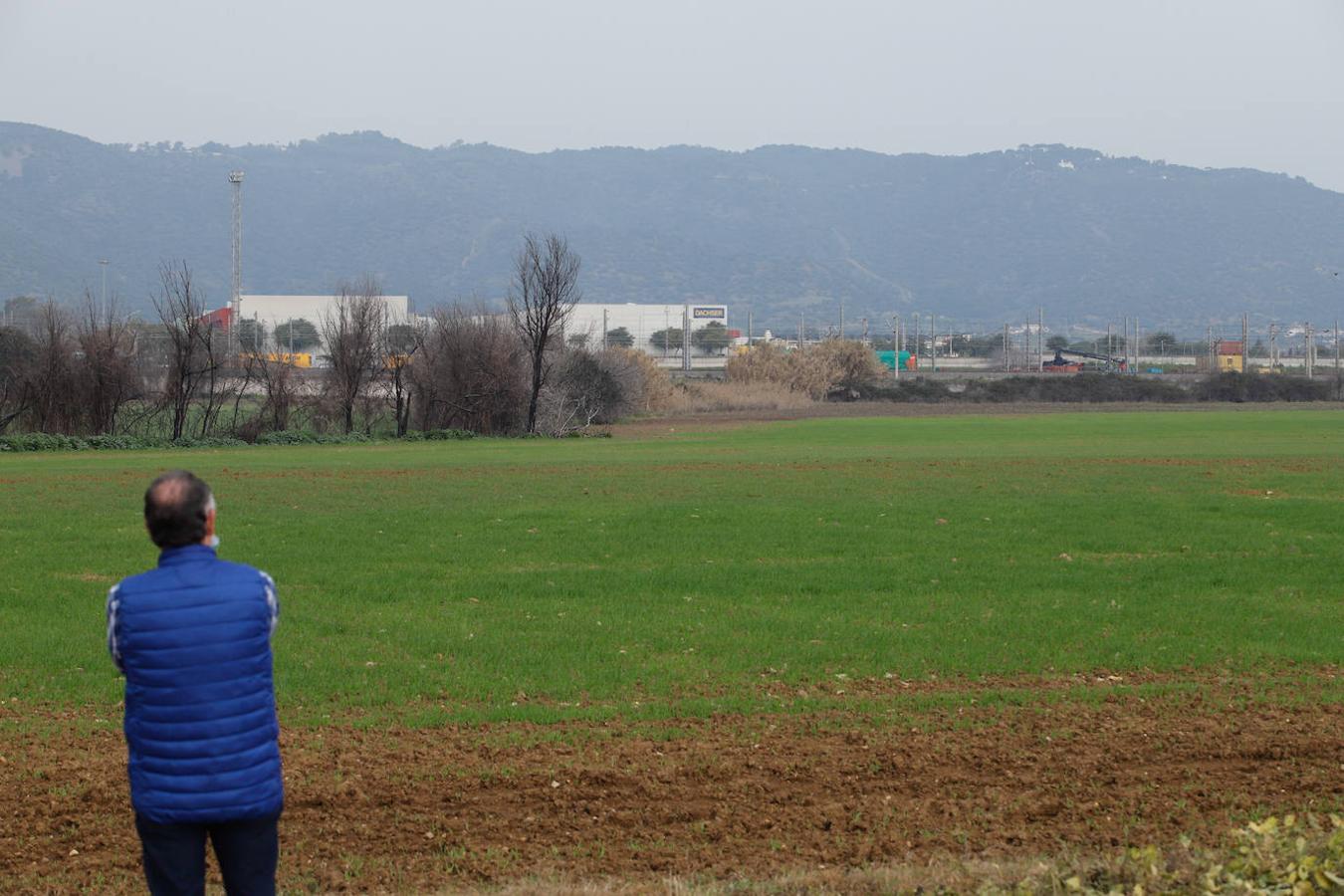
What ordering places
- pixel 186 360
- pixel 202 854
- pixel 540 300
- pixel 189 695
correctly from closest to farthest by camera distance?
1. pixel 189 695
2. pixel 202 854
3. pixel 186 360
4. pixel 540 300

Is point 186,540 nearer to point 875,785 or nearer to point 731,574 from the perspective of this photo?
point 875,785

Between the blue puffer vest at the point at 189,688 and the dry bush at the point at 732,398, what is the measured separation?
230 feet

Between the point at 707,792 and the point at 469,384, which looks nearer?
the point at 707,792

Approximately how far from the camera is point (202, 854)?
5.28 meters

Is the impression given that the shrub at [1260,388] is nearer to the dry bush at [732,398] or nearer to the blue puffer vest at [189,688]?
the dry bush at [732,398]

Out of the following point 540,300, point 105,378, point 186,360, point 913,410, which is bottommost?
point 913,410

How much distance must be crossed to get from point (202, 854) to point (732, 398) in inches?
2963

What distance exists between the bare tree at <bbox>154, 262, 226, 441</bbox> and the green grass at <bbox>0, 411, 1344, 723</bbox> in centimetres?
1959

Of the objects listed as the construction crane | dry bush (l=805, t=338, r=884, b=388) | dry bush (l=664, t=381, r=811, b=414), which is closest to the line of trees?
dry bush (l=664, t=381, r=811, b=414)

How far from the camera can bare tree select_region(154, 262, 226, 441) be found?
54.6 meters

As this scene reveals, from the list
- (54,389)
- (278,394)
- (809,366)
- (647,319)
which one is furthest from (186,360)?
(647,319)

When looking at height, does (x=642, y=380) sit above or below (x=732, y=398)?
above

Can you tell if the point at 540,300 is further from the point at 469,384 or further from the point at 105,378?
the point at 105,378

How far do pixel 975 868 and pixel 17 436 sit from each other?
4992 cm
